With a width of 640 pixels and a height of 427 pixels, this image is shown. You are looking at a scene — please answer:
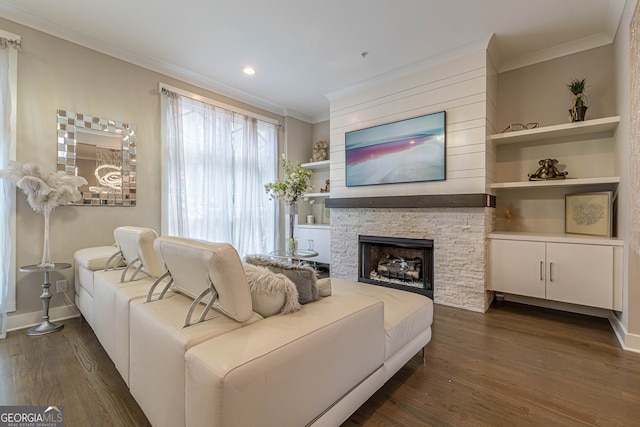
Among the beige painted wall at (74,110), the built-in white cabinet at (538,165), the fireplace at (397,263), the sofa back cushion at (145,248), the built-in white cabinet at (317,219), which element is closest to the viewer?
the sofa back cushion at (145,248)

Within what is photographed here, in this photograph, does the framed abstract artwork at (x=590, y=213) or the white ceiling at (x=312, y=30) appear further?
the framed abstract artwork at (x=590, y=213)

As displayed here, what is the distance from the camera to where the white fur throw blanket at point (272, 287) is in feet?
4.45

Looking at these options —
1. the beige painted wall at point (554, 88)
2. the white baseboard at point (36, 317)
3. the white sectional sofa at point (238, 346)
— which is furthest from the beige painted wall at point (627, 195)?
the white baseboard at point (36, 317)

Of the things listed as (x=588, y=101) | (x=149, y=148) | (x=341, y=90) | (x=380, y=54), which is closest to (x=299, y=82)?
(x=341, y=90)

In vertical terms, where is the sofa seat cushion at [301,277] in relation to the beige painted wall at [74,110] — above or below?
below

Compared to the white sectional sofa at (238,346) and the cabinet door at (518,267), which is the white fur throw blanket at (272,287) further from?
the cabinet door at (518,267)

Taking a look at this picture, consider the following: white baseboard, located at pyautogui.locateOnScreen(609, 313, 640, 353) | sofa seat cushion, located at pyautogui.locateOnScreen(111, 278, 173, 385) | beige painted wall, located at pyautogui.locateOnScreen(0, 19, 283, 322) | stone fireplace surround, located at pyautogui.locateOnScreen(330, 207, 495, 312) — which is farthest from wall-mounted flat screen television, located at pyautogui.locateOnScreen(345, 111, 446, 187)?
sofa seat cushion, located at pyautogui.locateOnScreen(111, 278, 173, 385)

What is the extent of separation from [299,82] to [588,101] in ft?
11.6

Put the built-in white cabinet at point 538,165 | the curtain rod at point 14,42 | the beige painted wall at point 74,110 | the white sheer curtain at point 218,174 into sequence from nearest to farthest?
the curtain rod at point 14,42
the beige painted wall at point 74,110
the built-in white cabinet at point 538,165
the white sheer curtain at point 218,174

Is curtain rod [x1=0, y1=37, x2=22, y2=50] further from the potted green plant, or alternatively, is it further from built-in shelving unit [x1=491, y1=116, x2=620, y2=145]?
the potted green plant

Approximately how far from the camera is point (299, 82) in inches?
165

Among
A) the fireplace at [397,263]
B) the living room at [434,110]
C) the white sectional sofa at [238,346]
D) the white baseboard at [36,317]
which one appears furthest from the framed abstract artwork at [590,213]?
the white baseboard at [36,317]

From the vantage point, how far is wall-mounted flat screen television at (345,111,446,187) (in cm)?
347

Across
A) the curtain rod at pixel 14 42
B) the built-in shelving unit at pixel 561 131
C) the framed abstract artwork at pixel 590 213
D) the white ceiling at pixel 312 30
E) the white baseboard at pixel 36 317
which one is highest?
the white ceiling at pixel 312 30
